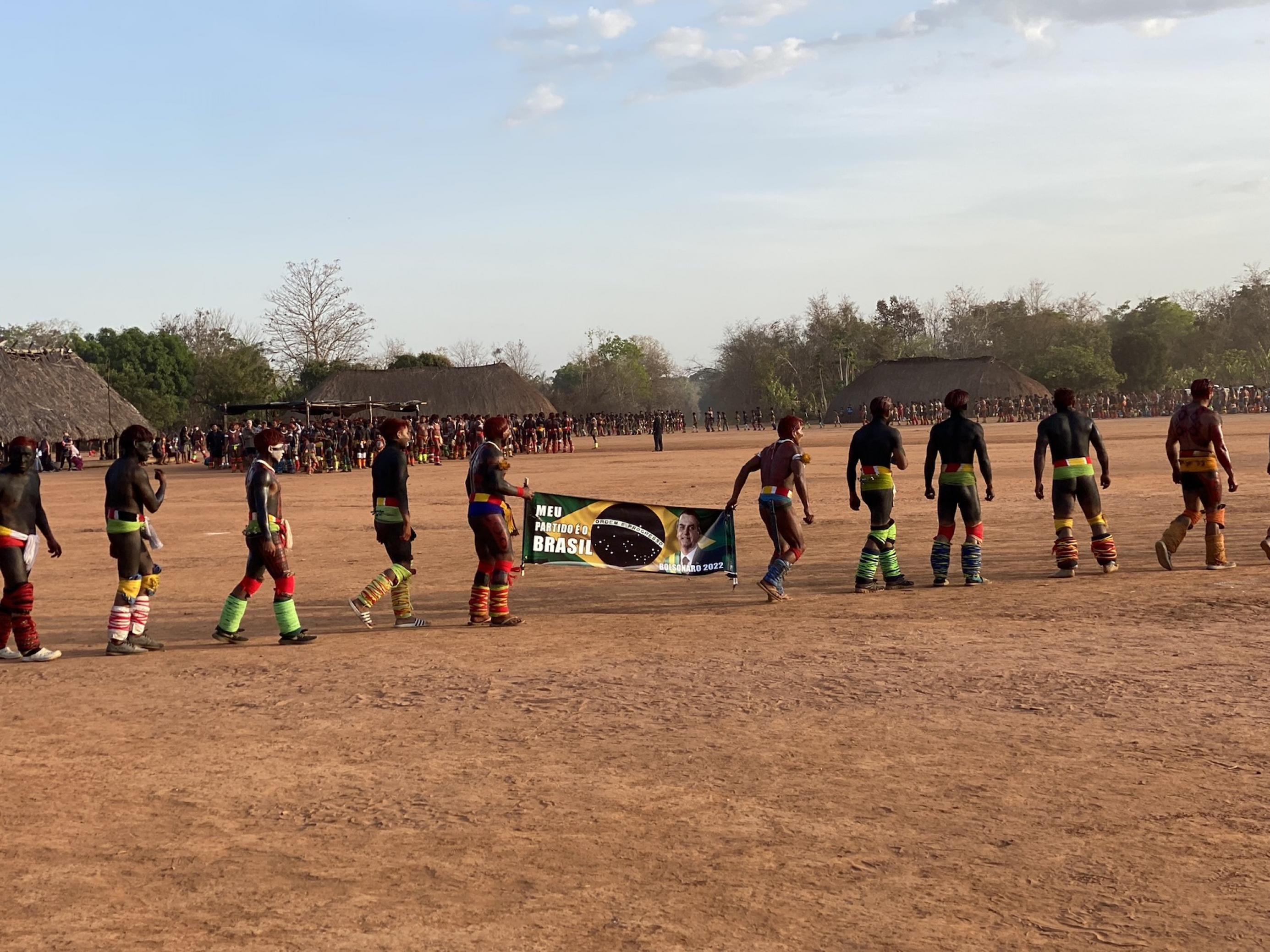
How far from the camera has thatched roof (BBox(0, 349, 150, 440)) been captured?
50.1 m

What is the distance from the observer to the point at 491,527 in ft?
34.7

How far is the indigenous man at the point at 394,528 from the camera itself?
1070cm

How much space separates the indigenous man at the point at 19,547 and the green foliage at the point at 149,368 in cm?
6861

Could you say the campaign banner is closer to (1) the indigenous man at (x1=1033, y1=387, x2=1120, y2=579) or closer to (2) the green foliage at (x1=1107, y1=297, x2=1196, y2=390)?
(1) the indigenous man at (x1=1033, y1=387, x2=1120, y2=579)

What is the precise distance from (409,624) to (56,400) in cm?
4696

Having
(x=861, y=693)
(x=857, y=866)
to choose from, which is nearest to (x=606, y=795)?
(x=857, y=866)

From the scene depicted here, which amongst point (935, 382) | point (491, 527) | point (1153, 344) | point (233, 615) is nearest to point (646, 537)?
point (491, 527)

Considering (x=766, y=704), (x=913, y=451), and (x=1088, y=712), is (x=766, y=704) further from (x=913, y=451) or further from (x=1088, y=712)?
(x=913, y=451)

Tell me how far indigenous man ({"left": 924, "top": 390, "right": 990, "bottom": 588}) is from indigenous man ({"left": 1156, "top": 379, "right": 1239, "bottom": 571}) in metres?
1.92

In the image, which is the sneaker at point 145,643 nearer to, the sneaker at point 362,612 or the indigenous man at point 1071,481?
the sneaker at point 362,612

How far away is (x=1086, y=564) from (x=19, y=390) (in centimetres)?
4816

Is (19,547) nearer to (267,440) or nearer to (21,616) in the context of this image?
(21,616)

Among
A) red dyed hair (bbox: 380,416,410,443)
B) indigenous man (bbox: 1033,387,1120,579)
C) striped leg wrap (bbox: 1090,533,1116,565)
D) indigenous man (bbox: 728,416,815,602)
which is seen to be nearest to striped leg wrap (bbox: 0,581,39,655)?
red dyed hair (bbox: 380,416,410,443)

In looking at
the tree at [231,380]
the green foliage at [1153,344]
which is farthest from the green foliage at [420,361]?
the green foliage at [1153,344]
